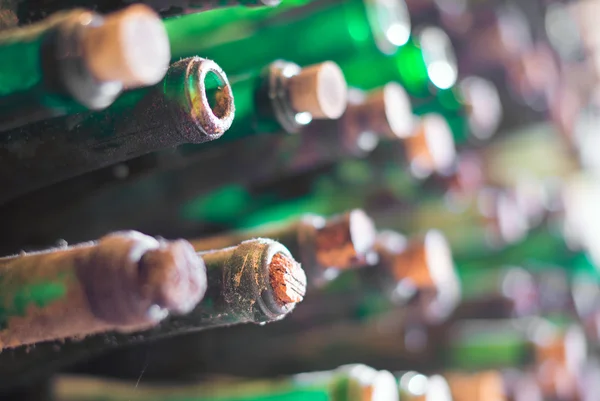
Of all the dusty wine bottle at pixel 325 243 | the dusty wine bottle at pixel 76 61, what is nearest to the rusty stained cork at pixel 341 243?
the dusty wine bottle at pixel 325 243

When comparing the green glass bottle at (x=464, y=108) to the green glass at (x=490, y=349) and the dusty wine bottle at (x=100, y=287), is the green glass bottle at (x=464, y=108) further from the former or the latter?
the dusty wine bottle at (x=100, y=287)

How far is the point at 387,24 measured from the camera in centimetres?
33

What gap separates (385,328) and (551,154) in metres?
0.37

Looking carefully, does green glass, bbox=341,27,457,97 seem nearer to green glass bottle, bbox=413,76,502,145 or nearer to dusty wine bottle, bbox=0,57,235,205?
green glass bottle, bbox=413,76,502,145

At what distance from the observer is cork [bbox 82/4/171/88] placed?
0.44 ft

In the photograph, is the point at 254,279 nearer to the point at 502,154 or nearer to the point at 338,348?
the point at 338,348

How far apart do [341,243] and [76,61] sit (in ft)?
0.43

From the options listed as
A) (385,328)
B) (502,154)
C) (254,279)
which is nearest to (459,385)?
(385,328)

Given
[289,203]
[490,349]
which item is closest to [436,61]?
[289,203]

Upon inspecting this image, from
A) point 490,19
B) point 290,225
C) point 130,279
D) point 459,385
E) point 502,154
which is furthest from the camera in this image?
point 502,154

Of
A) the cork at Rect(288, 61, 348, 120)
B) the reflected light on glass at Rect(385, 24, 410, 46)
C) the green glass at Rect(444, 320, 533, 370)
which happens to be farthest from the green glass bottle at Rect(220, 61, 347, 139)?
the green glass at Rect(444, 320, 533, 370)

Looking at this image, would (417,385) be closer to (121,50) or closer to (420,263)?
(420,263)

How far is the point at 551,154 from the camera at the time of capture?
0.69 meters

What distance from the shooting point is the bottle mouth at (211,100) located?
166mm
